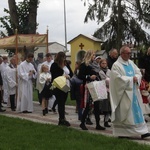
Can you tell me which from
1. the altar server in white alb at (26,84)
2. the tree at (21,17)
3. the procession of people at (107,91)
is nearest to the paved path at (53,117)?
the procession of people at (107,91)

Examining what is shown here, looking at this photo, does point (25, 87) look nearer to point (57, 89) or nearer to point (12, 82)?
point (12, 82)

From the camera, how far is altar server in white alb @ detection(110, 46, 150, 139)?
29.2 feet

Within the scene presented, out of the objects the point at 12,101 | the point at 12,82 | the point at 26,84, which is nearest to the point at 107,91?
the point at 26,84

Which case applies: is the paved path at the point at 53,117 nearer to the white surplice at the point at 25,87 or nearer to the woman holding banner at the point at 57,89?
the white surplice at the point at 25,87

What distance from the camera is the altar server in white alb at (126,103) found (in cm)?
890

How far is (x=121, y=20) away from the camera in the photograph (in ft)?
111

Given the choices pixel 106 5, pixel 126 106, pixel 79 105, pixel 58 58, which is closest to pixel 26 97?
pixel 79 105

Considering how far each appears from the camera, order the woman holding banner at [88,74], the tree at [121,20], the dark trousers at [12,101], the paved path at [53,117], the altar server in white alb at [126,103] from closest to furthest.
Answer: the altar server in white alb at [126,103] → the paved path at [53,117] → the woman holding banner at [88,74] → the dark trousers at [12,101] → the tree at [121,20]

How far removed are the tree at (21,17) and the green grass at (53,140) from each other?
11488 mm

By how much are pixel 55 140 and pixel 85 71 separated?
209 cm

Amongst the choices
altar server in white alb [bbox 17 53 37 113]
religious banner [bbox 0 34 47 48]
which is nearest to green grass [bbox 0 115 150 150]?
altar server in white alb [bbox 17 53 37 113]

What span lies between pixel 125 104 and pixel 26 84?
20.1 ft

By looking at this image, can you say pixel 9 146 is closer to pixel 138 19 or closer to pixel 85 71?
pixel 85 71

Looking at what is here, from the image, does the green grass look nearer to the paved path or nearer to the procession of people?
the procession of people
